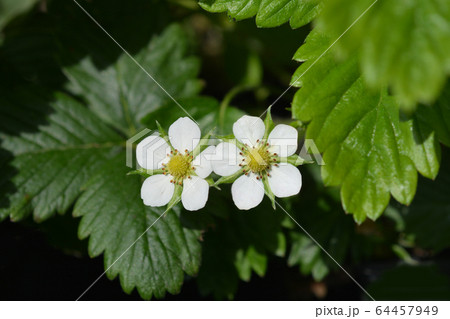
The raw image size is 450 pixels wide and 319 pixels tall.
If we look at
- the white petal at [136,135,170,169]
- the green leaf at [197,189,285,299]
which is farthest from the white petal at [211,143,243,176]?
the green leaf at [197,189,285,299]

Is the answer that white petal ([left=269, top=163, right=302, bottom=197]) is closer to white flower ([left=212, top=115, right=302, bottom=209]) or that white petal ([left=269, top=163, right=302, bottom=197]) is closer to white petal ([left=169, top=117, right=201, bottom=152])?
white flower ([left=212, top=115, right=302, bottom=209])

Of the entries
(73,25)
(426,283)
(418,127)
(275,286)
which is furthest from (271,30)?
(426,283)

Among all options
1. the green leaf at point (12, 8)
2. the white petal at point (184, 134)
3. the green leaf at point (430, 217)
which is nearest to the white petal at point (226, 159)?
the white petal at point (184, 134)

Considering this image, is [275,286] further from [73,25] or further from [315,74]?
[73,25]

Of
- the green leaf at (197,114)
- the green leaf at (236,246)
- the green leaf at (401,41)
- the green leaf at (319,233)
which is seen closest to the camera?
the green leaf at (401,41)

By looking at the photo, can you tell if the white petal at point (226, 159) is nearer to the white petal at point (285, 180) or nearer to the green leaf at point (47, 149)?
the white petal at point (285, 180)

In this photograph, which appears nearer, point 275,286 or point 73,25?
point 73,25

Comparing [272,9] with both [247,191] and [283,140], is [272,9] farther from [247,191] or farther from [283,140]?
[247,191]
